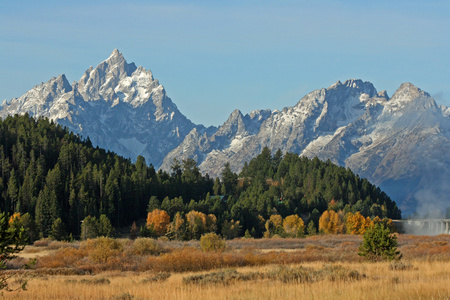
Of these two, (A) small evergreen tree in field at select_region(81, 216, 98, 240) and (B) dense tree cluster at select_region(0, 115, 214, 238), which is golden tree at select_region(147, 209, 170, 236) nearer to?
(B) dense tree cluster at select_region(0, 115, 214, 238)

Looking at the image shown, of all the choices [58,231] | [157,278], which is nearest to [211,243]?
[157,278]

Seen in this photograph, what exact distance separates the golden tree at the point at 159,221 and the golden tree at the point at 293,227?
27851 mm

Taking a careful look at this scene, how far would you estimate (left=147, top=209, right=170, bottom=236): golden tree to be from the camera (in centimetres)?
13210

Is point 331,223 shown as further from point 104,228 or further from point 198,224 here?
point 104,228

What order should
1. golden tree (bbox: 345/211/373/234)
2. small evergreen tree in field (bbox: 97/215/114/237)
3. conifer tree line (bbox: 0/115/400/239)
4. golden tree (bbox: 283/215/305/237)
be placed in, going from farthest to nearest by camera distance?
golden tree (bbox: 345/211/373/234) < golden tree (bbox: 283/215/305/237) < conifer tree line (bbox: 0/115/400/239) < small evergreen tree in field (bbox: 97/215/114/237)

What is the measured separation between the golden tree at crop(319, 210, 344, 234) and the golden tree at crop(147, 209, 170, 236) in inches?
1556

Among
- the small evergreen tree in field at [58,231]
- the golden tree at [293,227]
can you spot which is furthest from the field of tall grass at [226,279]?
the golden tree at [293,227]

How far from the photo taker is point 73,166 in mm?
167375

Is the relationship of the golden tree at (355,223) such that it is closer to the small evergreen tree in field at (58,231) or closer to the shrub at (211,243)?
the small evergreen tree in field at (58,231)

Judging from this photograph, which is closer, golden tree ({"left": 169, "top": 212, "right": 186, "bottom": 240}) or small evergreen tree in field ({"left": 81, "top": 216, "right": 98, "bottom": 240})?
small evergreen tree in field ({"left": 81, "top": 216, "right": 98, "bottom": 240})

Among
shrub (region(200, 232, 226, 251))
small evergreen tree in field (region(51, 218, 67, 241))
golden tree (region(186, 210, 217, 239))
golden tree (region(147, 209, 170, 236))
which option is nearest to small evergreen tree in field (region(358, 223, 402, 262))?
shrub (region(200, 232, 226, 251))

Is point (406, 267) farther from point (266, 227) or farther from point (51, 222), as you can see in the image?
point (266, 227)

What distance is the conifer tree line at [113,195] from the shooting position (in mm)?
131375

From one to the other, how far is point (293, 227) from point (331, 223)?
12.0 m
